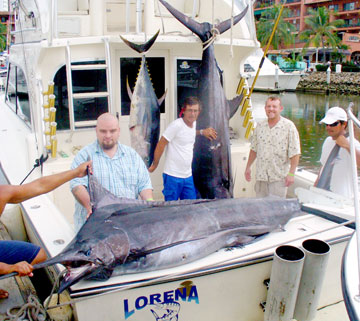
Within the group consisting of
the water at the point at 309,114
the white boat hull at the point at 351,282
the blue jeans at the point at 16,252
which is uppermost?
the white boat hull at the point at 351,282

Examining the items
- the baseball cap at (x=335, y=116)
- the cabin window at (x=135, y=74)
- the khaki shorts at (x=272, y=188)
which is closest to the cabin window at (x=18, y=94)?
the cabin window at (x=135, y=74)

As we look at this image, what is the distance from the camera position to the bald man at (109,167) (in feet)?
8.88

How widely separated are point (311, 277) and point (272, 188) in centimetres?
155

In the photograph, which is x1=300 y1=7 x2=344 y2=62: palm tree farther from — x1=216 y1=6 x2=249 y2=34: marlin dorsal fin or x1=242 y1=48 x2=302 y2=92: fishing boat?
x1=216 y1=6 x2=249 y2=34: marlin dorsal fin

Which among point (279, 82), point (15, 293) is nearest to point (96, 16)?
point (15, 293)

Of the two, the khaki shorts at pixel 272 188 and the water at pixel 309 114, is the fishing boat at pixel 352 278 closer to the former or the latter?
the khaki shorts at pixel 272 188

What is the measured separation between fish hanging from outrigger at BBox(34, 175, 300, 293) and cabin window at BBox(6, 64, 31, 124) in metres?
3.37

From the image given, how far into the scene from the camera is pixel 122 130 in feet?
14.6

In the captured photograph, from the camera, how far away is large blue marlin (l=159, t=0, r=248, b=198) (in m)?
3.86

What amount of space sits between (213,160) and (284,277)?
182 centimetres

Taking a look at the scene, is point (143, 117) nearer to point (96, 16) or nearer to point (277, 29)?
point (96, 16)

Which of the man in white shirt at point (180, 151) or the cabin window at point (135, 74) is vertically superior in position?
the cabin window at point (135, 74)

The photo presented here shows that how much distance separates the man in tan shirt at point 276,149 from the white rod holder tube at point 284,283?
1.48 meters

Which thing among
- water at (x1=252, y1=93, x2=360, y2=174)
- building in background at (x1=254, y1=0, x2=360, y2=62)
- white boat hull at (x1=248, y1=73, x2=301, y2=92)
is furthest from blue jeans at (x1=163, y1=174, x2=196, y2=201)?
building in background at (x1=254, y1=0, x2=360, y2=62)
